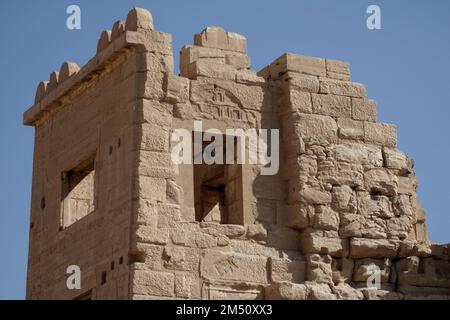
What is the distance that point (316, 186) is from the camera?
1786cm

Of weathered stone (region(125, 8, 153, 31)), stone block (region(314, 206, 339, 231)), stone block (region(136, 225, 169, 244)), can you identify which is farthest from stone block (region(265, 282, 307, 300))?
weathered stone (region(125, 8, 153, 31))

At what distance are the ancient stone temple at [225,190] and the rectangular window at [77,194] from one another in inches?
0.8

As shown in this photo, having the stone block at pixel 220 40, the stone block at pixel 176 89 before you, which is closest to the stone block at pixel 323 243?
the stone block at pixel 176 89

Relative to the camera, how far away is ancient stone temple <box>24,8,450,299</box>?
55.8ft

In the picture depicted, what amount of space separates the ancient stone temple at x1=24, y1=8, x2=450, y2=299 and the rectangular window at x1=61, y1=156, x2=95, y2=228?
0.06 feet

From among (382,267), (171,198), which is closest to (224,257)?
(171,198)

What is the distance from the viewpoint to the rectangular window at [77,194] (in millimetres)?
18578

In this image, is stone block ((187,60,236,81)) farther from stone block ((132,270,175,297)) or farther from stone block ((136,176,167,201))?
stone block ((132,270,175,297))

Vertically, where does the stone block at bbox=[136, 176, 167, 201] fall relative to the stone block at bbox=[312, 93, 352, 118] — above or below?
below

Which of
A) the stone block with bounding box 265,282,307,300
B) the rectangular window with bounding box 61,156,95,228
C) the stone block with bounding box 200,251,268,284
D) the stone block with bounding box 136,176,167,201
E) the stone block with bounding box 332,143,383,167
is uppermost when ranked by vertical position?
the stone block with bounding box 332,143,383,167

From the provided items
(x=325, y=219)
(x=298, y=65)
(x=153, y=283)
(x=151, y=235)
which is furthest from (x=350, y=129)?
(x=153, y=283)

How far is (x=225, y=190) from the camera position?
18.5 meters
